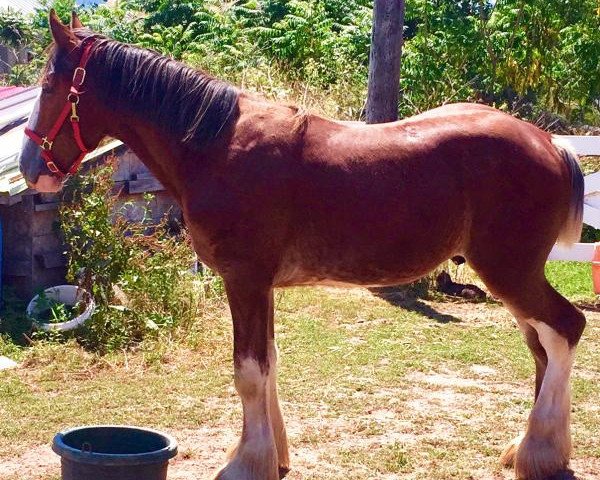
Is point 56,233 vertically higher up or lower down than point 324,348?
higher up

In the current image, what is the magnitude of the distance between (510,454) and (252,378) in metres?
1.52

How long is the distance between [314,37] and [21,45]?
8660mm

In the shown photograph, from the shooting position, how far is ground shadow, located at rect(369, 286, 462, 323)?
8.51m

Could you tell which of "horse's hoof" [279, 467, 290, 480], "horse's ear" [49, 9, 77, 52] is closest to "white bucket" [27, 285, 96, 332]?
"horse's hoof" [279, 467, 290, 480]

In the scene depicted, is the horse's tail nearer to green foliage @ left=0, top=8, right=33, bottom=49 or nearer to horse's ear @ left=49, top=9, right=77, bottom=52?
horse's ear @ left=49, top=9, right=77, bottom=52

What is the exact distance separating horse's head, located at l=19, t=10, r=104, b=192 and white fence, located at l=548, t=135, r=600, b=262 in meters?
6.00

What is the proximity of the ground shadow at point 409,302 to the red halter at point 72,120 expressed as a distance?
4.74 metres

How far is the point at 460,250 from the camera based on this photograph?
4.79 meters

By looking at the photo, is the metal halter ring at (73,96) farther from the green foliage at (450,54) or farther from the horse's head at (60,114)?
the green foliage at (450,54)

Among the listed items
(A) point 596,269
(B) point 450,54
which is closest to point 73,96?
(A) point 596,269

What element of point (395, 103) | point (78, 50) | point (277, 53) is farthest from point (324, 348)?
point (277, 53)

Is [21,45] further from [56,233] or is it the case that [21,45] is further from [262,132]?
[262,132]

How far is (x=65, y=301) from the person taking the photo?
752 cm

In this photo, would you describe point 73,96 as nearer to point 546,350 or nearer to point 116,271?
point 546,350
